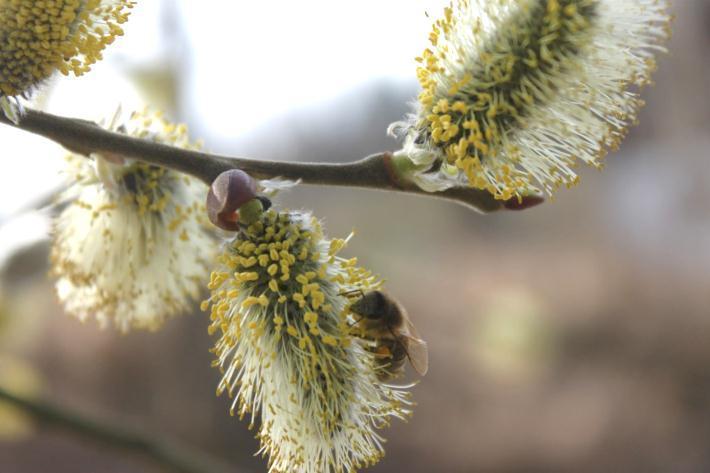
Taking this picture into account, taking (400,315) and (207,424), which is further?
(207,424)

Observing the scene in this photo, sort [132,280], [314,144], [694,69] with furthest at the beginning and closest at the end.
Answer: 1. [314,144]
2. [694,69]
3. [132,280]

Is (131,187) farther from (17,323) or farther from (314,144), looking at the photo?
(314,144)

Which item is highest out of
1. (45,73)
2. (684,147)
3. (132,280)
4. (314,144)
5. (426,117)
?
(45,73)

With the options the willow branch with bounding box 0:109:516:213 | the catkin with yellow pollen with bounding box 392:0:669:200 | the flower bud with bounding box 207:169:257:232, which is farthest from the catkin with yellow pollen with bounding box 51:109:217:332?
the catkin with yellow pollen with bounding box 392:0:669:200

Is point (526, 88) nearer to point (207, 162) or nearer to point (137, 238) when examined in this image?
point (207, 162)

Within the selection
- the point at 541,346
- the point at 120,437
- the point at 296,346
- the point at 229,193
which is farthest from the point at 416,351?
the point at 541,346

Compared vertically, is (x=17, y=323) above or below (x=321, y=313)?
below

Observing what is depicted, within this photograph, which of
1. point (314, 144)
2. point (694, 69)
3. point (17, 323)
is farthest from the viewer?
point (314, 144)

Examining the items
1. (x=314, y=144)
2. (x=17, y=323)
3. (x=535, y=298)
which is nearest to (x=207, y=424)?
(x=17, y=323)
